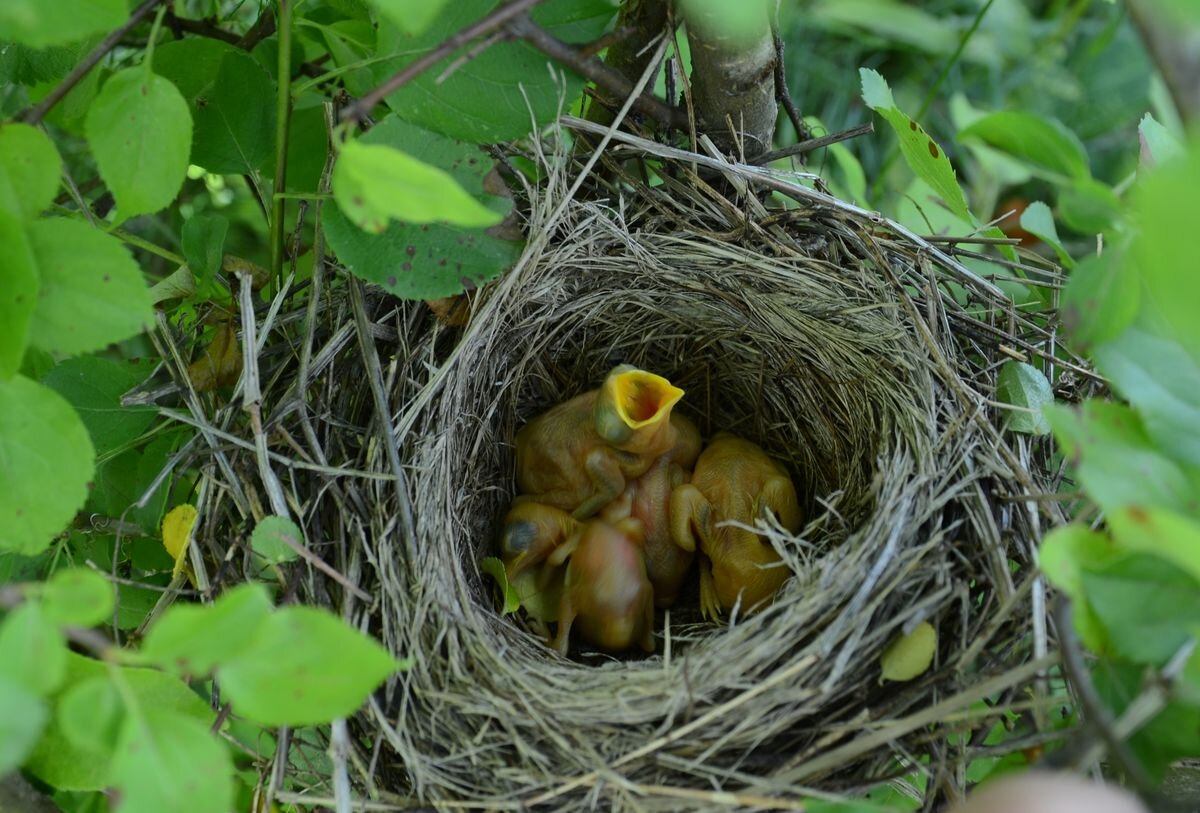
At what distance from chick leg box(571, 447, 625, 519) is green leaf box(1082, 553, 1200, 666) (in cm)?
79

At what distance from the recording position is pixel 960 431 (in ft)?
3.56

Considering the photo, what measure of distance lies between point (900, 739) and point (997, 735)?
201 mm

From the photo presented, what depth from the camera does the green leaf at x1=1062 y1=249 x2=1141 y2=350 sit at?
2.36 ft

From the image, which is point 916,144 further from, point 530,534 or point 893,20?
point 893,20

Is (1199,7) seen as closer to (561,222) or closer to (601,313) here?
(561,222)

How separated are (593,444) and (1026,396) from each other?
59cm

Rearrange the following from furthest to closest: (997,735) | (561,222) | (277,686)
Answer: (561,222), (997,735), (277,686)

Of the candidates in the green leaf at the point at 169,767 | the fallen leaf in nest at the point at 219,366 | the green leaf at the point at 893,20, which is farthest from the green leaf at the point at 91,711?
the green leaf at the point at 893,20

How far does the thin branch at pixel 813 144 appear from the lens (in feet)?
3.76

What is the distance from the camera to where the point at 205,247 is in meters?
1.09

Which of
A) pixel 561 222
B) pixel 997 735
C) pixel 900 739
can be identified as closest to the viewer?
pixel 900 739

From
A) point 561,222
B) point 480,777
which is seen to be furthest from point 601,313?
point 480,777

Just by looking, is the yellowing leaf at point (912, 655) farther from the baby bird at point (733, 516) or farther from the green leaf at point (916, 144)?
the green leaf at point (916, 144)

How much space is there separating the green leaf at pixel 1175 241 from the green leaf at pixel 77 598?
0.59m
